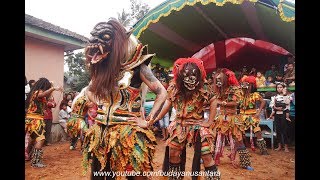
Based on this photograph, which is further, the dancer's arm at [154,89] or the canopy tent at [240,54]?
the canopy tent at [240,54]

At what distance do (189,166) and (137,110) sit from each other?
3.05 metres

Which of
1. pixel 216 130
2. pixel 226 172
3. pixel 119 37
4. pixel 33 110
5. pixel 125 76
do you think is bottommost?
pixel 226 172

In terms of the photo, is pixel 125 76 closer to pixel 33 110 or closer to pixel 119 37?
pixel 119 37

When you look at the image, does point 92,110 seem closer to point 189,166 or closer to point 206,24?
point 189,166

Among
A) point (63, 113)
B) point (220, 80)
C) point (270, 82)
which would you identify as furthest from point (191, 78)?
point (270, 82)

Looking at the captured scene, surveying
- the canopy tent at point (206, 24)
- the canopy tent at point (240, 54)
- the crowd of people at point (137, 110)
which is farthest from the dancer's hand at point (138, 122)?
the canopy tent at point (240, 54)

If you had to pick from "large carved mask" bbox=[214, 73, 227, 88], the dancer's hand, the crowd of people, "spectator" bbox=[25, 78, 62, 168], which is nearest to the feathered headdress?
the crowd of people

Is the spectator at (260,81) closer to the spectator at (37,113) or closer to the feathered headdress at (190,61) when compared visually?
the feathered headdress at (190,61)

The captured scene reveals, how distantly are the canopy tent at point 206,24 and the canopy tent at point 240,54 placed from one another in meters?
1.01

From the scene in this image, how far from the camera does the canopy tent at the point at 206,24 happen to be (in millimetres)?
5999

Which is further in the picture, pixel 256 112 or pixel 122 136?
pixel 256 112

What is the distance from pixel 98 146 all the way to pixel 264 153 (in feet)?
16.8
